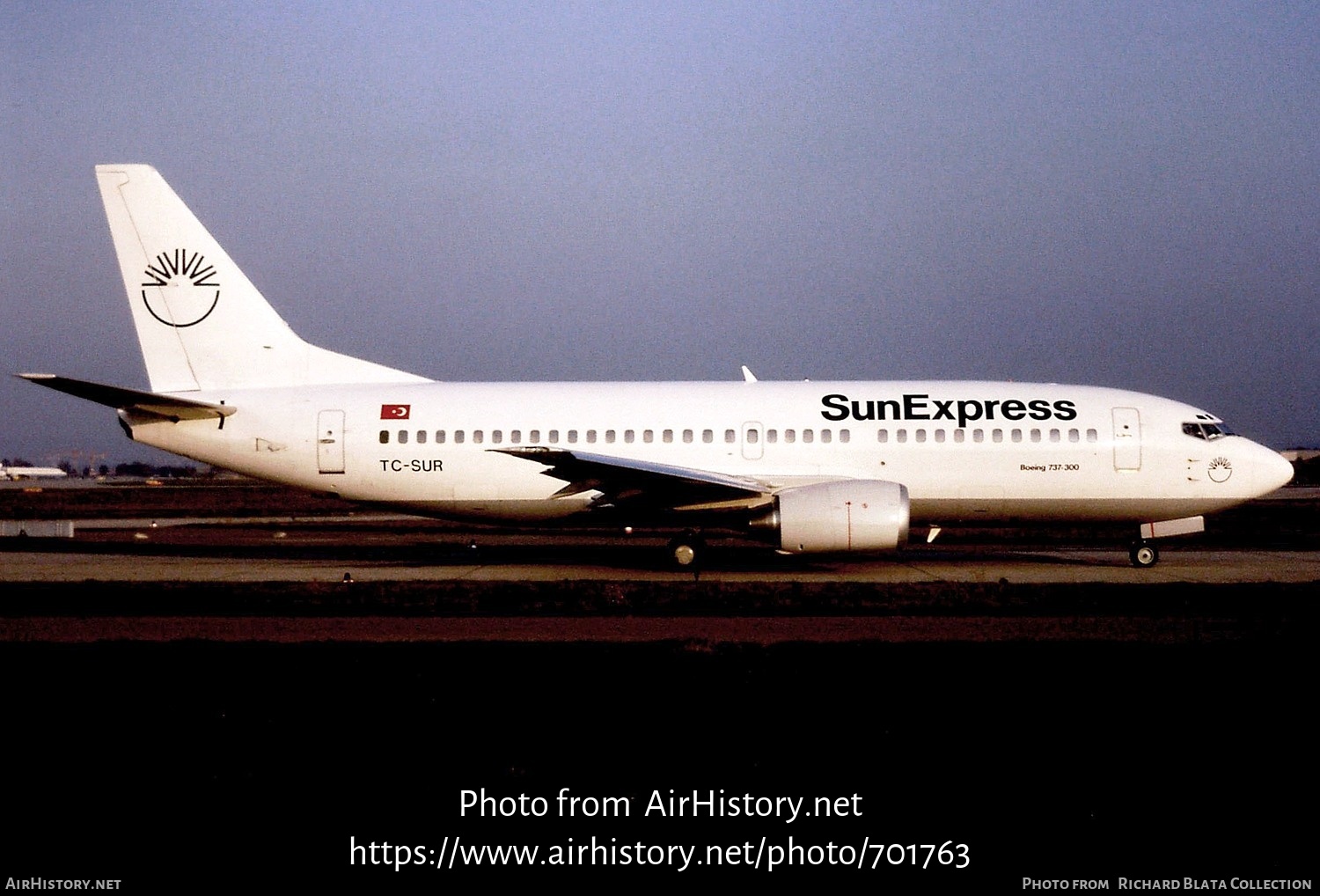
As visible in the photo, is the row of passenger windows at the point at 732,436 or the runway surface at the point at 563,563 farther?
the row of passenger windows at the point at 732,436

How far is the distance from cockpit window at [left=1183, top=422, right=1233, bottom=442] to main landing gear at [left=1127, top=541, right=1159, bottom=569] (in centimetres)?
211

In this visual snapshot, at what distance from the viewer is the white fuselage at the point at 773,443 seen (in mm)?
18938

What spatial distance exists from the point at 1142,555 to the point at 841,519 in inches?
233

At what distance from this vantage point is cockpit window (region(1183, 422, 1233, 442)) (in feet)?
62.9

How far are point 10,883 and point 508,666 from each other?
4764 mm

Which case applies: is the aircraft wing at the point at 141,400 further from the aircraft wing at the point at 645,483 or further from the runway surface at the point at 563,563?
the aircraft wing at the point at 645,483

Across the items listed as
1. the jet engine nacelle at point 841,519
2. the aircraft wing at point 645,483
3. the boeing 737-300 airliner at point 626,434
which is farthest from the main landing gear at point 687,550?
the jet engine nacelle at point 841,519

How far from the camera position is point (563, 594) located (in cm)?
1482

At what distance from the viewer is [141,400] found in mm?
18562

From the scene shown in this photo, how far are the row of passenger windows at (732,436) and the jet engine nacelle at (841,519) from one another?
181cm

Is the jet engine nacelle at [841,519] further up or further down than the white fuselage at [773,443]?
further down

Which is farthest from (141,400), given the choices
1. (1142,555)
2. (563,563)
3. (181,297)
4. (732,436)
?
(1142,555)

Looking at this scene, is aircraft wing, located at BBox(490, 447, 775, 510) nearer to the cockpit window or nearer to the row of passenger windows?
the row of passenger windows

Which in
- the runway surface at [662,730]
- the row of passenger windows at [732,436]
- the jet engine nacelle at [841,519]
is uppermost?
the row of passenger windows at [732,436]
